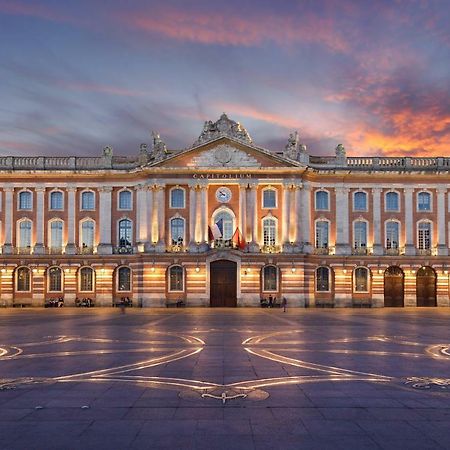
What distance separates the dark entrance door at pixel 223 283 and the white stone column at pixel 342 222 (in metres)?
12.5

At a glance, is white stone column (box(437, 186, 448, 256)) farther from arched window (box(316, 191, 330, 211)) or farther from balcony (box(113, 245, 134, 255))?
balcony (box(113, 245, 134, 255))

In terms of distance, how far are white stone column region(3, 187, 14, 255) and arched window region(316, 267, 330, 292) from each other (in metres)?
35.3

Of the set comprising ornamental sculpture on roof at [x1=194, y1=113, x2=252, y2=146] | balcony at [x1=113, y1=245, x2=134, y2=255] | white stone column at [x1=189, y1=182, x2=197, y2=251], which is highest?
ornamental sculpture on roof at [x1=194, y1=113, x2=252, y2=146]

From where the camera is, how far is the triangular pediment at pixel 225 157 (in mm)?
70062

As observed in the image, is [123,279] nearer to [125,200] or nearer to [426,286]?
[125,200]

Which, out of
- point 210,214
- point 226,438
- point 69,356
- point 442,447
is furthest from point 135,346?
point 210,214

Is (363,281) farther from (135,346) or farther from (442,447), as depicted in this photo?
(442,447)

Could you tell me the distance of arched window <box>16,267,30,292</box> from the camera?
73.8 m

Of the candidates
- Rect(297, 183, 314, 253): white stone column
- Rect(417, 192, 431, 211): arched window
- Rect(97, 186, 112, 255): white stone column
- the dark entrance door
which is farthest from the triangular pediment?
Rect(417, 192, 431, 211): arched window

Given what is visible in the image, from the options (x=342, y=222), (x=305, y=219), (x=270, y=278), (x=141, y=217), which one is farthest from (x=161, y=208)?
(x=342, y=222)

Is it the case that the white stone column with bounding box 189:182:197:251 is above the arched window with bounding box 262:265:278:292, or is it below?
above

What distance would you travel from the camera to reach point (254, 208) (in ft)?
233

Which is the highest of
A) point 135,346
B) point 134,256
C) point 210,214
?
point 210,214

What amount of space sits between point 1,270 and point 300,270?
33976 millimetres
